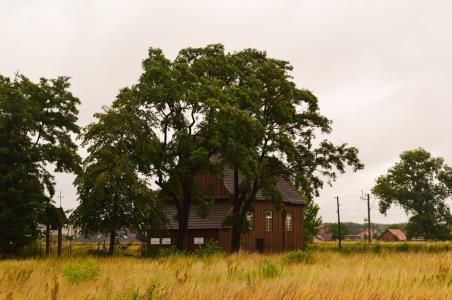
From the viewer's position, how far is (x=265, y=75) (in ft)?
136

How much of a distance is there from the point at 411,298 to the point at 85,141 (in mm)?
29327

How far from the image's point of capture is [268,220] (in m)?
51.5

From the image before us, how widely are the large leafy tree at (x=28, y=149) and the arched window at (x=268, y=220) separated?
59.8 feet

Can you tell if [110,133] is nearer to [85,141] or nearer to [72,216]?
[85,141]

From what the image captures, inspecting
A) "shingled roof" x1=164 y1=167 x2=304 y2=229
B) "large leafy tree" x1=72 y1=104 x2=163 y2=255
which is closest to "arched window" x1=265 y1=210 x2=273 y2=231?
"shingled roof" x1=164 y1=167 x2=304 y2=229

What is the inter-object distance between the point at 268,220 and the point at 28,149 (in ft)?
75.1

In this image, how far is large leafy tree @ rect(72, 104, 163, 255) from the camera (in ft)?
107

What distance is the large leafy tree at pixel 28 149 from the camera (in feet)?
112

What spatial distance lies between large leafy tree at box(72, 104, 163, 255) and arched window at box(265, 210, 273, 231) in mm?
17865

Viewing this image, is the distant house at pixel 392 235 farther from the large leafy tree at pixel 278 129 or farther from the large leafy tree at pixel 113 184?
the large leafy tree at pixel 113 184

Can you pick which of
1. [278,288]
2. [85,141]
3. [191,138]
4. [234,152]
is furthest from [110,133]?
[278,288]

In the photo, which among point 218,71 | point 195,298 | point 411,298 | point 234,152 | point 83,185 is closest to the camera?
point 195,298

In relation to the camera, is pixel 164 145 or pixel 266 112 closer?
pixel 164 145

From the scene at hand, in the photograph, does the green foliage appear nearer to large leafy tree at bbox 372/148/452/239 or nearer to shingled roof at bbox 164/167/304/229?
shingled roof at bbox 164/167/304/229
